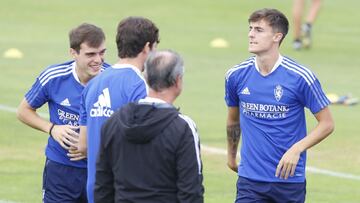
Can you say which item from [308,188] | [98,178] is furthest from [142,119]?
[308,188]

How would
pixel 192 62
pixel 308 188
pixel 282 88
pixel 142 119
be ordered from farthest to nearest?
1. pixel 192 62
2. pixel 308 188
3. pixel 282 88
4. pixel 142 119

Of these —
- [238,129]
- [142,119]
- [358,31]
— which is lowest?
[358,31]

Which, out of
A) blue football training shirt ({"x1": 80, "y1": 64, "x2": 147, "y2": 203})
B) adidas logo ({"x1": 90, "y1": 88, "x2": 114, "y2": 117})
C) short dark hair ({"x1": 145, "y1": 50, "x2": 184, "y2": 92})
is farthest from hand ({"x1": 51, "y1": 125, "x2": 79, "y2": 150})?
short dark hair ({"x1": 145, "y1": 50, "x2": 184, "y2": 92})

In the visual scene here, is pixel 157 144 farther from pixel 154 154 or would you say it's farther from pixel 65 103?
pixel 65 103

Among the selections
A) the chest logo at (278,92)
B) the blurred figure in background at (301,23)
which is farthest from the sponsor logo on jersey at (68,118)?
the blurred figure in background at (301,23)

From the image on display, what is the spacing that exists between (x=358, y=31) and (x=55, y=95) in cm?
2076

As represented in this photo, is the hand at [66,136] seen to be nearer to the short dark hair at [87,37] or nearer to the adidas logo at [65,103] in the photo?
the adidas logo at [65,103]

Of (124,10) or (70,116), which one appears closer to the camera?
(70,116)

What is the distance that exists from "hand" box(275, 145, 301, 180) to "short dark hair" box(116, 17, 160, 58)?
1.81 meters

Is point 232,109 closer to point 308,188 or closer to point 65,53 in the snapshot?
point 308,188

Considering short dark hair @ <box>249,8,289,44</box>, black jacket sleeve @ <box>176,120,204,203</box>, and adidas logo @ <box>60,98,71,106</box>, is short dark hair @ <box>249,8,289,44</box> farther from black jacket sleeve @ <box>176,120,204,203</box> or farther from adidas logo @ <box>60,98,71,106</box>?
black jacket sleeve @ <box>176,120,204,203</box>

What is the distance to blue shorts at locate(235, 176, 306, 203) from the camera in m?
9.35

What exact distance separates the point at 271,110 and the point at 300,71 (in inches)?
16.1

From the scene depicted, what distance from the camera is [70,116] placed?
953cm
